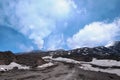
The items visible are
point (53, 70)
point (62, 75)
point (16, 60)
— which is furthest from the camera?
point (16, 60)

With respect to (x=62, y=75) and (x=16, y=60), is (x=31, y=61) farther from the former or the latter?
(x=62, y=75)

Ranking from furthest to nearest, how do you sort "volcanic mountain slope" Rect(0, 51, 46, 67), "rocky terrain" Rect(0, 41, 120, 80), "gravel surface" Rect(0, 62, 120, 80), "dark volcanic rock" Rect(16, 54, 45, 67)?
"dark volcanic rock" Rect(16, 54, 45, 67) < "volcanic mountain slope" Rect(0, 51, 46, 67) < "rocky terrain" Rect(0, 41, 120, 80) < "gravel surface" Rect(0, 62, 120, 80)

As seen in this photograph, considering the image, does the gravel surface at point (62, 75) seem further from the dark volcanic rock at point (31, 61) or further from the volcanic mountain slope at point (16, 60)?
the volcanic mountain slope at point (16, 60)

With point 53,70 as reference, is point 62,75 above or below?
below

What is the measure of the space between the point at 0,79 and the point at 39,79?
24.2 ft

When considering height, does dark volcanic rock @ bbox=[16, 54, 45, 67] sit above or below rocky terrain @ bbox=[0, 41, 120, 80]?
above

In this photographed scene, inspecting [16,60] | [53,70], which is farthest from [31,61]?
[53,70]

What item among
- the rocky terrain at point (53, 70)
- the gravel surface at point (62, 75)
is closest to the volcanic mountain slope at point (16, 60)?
the rocky terrain at point (53, 70)

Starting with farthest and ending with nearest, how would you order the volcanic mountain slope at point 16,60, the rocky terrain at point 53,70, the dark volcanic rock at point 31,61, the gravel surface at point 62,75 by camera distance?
the dark volcanic rock at point 31,61, the volcanic mountain slope at point 16,60, the rocky terrain at point 53,70, the gravel surface at point 62,75

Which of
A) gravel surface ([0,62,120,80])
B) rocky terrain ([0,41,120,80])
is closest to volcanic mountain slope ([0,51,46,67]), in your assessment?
rocky terrain ([0,41,120,80])

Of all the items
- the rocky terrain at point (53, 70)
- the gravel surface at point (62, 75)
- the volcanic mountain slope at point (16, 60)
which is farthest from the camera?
the volcanic mountain slope at point (16, 60)

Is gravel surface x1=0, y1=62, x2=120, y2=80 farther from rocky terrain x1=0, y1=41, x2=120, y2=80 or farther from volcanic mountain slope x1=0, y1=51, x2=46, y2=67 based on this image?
volcanic mountain slope x1=0, y1=51, x2=46, y2=67

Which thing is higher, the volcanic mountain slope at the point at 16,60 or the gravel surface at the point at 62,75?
the volcanic mountain slope at the point at 16,60

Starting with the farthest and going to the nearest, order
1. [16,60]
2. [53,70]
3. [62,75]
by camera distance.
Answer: [16,60] < [53,70] < [62,75]
